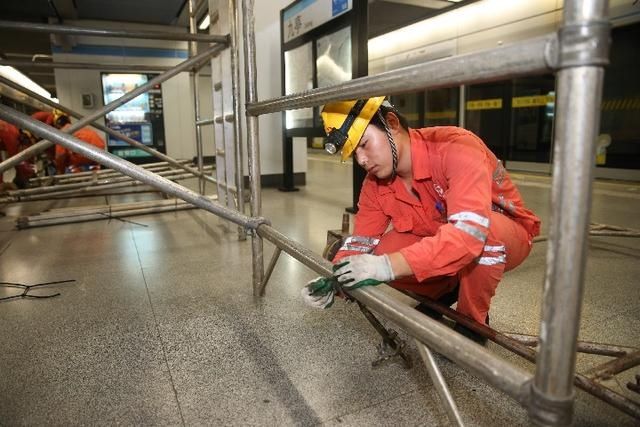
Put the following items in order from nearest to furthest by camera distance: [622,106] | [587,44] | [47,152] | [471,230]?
[587,44]
[471,230]
[622,106]
[47,152]

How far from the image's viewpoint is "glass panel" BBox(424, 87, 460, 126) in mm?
8500

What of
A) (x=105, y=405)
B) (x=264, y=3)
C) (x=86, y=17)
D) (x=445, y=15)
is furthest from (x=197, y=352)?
(x=86, y=17)

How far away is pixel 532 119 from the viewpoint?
24.2ft

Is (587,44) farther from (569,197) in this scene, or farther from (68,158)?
(68,158)

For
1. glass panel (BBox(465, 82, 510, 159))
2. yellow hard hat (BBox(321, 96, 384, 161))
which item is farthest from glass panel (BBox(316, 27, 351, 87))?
glass panel (BBox(465, 82, 510, 159))

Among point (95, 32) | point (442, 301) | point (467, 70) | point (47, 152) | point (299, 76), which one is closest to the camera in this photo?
point (467, 70)

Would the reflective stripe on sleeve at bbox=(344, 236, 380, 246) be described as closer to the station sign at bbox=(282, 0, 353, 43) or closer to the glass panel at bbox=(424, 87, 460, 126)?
the station sign at bbox=(282, 0, 353, 43)

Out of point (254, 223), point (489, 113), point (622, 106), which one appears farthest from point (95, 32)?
point (489, 113)

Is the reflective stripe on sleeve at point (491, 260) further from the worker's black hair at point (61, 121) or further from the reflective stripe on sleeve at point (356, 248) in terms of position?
the worker's black hair at point (61, 121)

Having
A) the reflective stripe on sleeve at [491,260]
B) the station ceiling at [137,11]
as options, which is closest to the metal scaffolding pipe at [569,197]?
the reflective stripe on sleeve at [491,260]

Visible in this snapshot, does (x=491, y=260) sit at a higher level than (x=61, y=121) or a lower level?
lower

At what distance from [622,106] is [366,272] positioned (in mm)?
6583

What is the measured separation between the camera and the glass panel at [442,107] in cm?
850

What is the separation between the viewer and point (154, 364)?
1496 mm
